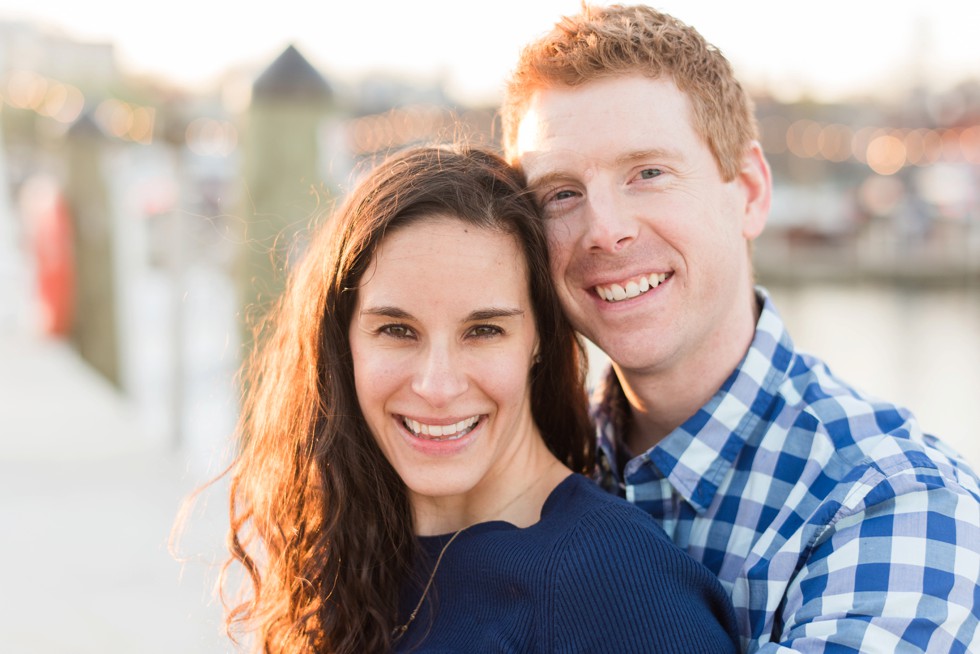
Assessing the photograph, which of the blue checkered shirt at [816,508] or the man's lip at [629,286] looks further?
the man's lip at [629,286]

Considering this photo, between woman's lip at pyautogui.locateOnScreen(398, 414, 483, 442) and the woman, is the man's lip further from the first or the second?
woman's lip at pyautogui.locateOnScreen(398, 414, 483, 442)

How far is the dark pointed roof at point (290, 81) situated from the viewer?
3.89 meters

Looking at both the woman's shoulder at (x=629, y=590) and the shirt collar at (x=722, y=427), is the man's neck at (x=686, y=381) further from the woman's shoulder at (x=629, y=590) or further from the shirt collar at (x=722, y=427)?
the woman's shoulder at (x=629, y=590)

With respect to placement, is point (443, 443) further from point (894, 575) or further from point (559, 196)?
point (894, 575)

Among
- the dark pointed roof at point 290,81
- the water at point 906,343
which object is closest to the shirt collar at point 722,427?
the dark pointed roof at point 290,81

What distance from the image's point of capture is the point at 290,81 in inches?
153

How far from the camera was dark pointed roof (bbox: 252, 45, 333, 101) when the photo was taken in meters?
3.89

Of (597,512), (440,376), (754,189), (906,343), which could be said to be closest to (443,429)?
(440,376)

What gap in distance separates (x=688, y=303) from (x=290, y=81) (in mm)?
2332

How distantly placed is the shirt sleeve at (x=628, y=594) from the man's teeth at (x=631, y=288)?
530 mm

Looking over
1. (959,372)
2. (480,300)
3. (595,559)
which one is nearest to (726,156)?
(480,300)

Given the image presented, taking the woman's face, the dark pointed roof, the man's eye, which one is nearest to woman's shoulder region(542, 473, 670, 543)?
the woman's face

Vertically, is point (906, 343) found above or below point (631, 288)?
below

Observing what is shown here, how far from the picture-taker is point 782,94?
191ft
